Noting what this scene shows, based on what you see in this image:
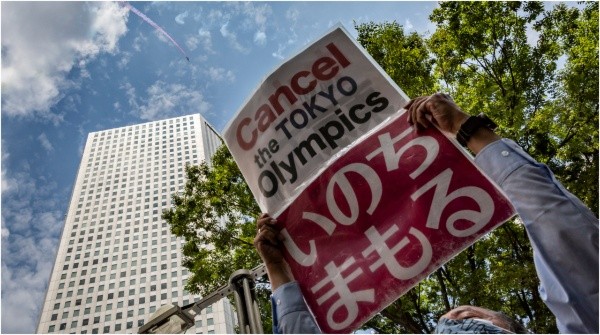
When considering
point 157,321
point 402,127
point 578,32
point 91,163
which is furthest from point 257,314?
point 91,163

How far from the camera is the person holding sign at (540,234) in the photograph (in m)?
1.18

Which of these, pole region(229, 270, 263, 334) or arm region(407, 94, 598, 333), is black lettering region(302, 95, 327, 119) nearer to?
arm region(407, 94, 598, 333)

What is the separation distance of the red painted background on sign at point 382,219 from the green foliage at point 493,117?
20.2 feet

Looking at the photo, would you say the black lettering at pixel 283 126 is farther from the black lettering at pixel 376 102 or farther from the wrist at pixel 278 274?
the wrist at pixel 278 274

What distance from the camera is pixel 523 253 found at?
8359mm

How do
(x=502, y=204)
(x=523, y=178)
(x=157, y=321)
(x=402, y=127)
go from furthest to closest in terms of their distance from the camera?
(x=157, y=321) < (x=402, y=127) < (x=502, y=204) < (x=523, y=178)

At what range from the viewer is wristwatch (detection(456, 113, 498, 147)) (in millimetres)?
1634

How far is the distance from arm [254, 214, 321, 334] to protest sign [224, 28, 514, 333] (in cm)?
6

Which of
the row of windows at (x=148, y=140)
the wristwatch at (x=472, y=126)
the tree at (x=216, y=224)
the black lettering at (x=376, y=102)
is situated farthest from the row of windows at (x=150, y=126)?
the wristwatch at (x=472, y=126)

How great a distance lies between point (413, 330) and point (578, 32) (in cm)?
716

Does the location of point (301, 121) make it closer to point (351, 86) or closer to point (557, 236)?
point (351, 86)

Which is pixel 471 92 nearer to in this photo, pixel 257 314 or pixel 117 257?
pixel 257 314

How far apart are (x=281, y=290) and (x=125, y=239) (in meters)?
85.9

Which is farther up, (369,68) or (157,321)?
(157,321)
